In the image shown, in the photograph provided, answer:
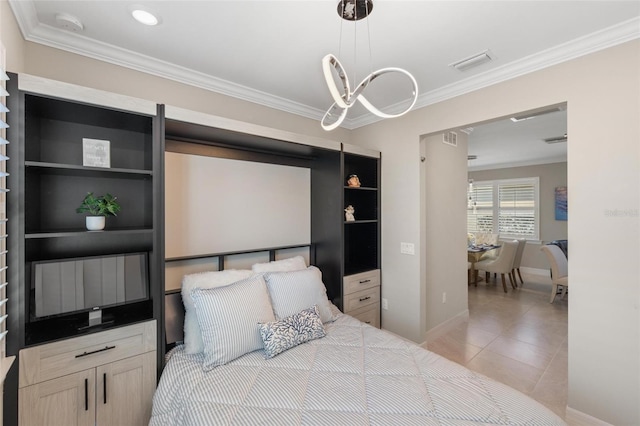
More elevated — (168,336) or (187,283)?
(187,283)

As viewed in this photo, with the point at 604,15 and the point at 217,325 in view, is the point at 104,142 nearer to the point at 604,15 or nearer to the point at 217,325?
the point at 217,325

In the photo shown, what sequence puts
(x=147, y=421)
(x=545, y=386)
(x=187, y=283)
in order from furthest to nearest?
(x=545, y=386), (x=187, y=283), (x=147, y=421)

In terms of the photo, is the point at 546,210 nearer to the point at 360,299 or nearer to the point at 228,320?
the point at 360,299

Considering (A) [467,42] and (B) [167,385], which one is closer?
(B) [167,385]

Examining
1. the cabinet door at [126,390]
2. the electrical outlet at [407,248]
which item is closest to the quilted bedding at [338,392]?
the cabinet door at [126,390]

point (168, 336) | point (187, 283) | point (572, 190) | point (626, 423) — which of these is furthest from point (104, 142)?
point (626, 423)

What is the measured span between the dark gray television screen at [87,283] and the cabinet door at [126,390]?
375 millimetres

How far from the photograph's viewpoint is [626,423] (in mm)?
1767

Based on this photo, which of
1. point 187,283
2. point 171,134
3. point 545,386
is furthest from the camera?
point 545,386

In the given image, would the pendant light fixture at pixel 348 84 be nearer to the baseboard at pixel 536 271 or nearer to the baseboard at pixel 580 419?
the baseboard at pixel 580 419

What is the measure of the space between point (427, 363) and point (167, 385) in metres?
1.54

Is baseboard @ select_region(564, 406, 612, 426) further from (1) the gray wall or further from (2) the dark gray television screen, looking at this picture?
(1) the gray wall

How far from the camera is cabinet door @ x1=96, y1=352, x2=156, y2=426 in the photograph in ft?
5.21

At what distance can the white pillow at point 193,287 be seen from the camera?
1.81m
